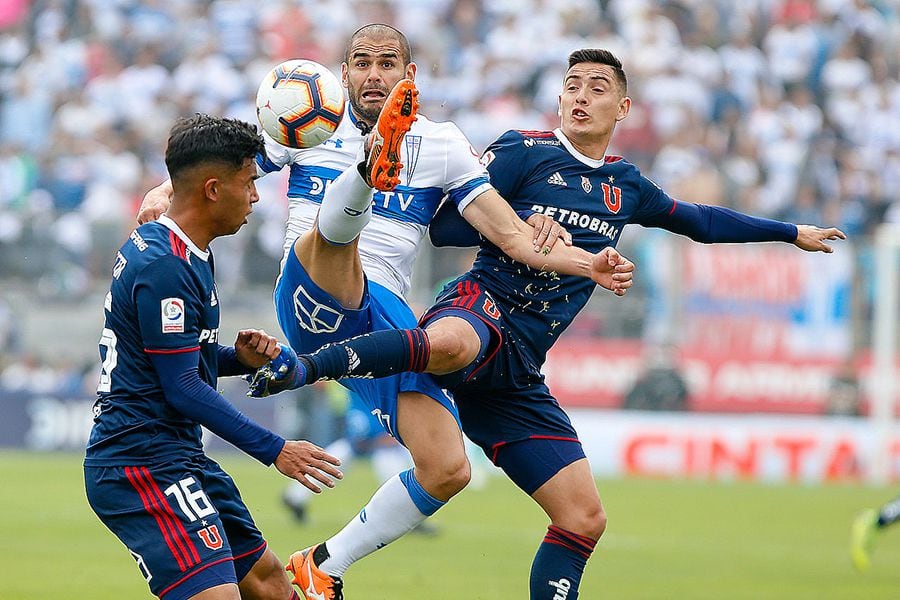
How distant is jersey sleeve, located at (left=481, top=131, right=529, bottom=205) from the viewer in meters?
6.95

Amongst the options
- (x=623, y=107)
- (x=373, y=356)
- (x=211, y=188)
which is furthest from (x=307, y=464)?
(x=623, y=107)

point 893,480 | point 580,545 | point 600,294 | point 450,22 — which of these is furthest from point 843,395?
point 580,545

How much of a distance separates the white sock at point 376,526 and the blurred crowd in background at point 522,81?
12.1m

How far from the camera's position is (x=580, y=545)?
658cm

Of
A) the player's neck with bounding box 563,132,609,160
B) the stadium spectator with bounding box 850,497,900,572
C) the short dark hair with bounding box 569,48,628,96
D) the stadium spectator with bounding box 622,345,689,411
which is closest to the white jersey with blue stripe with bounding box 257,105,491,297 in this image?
the player's neck with bounding box 563,132,609,160

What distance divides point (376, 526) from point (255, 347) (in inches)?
63.8

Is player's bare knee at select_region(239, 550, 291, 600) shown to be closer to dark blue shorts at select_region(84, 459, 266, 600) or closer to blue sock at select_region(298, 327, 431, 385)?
dark blue shorts at select_region(84, 459, 266, 600)

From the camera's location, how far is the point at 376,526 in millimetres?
6887

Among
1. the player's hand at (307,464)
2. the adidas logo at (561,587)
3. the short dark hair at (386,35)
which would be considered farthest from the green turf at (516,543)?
the player's hand at (307,464)

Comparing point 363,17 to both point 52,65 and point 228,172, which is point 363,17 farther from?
point 228,172

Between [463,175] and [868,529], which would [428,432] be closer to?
[463,175]

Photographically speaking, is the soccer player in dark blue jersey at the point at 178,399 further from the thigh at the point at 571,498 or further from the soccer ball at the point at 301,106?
the thigh at the point at 571,498

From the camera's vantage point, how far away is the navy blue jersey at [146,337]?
507cm

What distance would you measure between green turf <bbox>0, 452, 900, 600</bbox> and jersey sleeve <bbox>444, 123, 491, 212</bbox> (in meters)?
2.94
